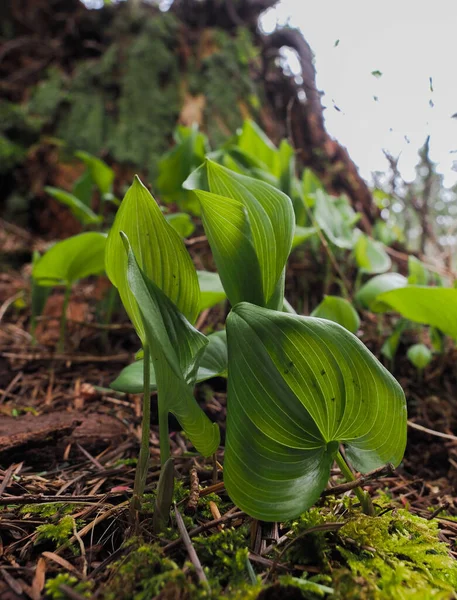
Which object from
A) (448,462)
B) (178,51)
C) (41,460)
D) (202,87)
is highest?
(178,51)

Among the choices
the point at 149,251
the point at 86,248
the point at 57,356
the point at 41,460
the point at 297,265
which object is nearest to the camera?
the point at 149,251

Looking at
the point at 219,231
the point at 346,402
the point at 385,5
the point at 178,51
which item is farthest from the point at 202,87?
the point at 346,402

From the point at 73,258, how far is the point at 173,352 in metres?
1.21

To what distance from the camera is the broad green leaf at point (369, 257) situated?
2127mm

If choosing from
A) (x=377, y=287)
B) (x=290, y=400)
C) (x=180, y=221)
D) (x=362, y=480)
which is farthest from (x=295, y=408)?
(x=180, y=221)

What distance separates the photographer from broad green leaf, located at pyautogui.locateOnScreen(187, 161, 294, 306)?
0.92 meters

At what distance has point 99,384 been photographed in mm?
1792

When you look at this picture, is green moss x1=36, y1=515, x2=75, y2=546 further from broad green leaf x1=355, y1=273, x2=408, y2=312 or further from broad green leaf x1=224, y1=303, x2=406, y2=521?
broad green leaf x1=355, y1=273, x2=408, y2=312

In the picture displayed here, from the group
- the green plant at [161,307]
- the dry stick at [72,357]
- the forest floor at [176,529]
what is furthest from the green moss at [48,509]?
the dry stick at [72,357]

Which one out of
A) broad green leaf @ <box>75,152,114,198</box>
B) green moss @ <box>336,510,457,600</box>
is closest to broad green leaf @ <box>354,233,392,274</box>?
green moss @ <box>336,510,457,600</box>

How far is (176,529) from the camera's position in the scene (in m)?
0.82

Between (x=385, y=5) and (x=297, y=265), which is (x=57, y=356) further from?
(x=385, y=5)

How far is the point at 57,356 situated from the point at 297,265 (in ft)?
4.81

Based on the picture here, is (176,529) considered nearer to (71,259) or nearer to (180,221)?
(71,259)
